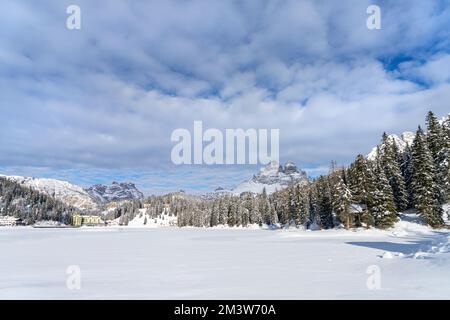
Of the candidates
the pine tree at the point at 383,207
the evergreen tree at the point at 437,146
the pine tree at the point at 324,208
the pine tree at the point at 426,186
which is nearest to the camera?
the pine tree at the point at 426,186

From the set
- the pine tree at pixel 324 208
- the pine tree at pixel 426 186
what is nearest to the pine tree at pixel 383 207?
the pine tree at pixel 426 186

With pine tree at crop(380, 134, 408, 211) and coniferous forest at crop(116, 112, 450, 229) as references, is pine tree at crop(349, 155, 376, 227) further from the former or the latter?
pine tree at crop(380, 134, 408, 211)

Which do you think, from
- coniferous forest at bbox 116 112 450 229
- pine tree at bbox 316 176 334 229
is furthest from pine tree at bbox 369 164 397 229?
pine tree at bbox 316 176 334 229

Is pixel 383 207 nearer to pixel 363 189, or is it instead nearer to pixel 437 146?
pixel 363 189

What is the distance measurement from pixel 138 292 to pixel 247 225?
115847 millimetres

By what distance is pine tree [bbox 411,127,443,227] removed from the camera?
48.9 m

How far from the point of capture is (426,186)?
1962 inches

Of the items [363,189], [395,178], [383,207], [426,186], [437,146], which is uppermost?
[437,146]

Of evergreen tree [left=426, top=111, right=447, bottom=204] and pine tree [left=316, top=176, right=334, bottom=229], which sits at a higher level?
evergreen tree [left=426, top=111, right=447, bottom=204]

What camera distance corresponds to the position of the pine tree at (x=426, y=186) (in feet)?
160

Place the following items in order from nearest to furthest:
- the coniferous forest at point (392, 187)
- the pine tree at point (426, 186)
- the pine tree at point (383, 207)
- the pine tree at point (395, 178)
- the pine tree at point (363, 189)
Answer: the pine tree at point (426, 186) → the coniferous forest at point (392, 187) → the pine tree at point (383, 207) → the pine tree at point (363, 189) → the pine tree at point (395, 178)

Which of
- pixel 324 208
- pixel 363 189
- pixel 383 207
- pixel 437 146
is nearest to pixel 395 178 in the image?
pixel 437 146

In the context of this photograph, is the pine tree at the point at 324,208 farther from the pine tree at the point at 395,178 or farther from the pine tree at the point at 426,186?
the pine tree at the point at 426,186
